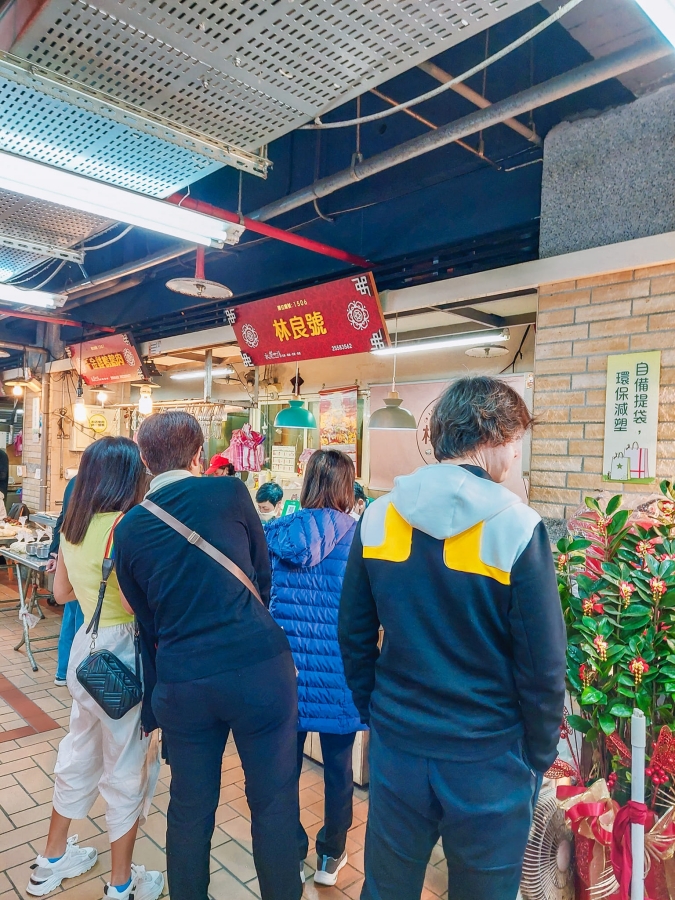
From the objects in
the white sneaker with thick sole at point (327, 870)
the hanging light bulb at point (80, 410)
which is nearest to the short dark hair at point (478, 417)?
the white sneaker with thick sole at point (327, 870)

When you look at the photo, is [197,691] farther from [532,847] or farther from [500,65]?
[500,65]

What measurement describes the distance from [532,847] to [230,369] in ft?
23.6

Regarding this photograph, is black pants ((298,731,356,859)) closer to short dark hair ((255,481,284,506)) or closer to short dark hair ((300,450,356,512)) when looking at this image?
short dark hair ((300,450,356,512))

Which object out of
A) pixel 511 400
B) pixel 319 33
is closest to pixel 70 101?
pixel 319 33

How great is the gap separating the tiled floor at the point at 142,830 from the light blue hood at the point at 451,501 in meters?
2.00

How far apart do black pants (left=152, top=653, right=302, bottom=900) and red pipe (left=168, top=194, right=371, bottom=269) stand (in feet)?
8.81

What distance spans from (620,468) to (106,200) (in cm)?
288

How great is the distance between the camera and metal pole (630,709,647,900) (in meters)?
1.79

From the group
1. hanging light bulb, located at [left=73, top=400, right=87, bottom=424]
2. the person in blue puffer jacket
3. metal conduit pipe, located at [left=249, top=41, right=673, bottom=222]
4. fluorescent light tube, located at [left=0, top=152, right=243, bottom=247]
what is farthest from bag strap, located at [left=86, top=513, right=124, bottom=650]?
hanging light bulb, located at [left=73, top=400, right=87, bottom=424]

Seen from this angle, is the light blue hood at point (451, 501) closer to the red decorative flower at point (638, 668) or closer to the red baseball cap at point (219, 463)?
the red decorative flower at point (638, 668)

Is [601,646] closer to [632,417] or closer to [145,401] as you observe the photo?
[632,417]

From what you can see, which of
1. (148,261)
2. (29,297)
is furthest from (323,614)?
(148,261)

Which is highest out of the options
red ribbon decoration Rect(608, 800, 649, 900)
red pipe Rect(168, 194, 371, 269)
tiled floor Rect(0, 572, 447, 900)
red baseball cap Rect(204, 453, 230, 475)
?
red pipe Rect(168, 194, 371, 269)

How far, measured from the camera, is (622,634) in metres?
2.16
